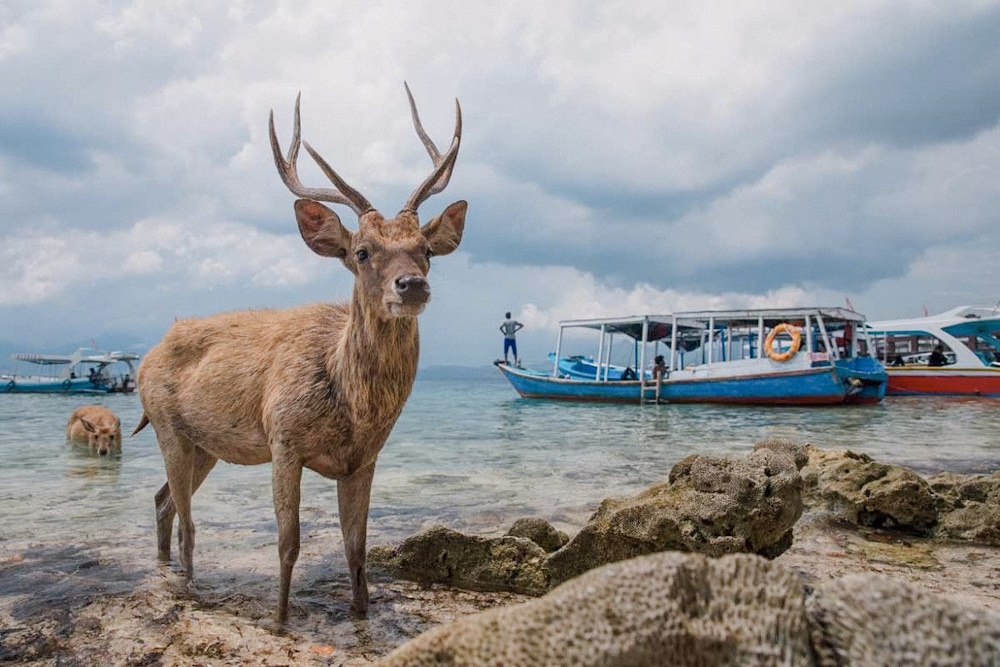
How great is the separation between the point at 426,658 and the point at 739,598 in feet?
2.53

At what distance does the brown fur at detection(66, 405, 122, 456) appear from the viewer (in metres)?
12.0

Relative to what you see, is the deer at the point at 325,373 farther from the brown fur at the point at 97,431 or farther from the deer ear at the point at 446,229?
the brown fur at the point at 97,431

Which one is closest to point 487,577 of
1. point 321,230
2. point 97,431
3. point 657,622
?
point 321,230

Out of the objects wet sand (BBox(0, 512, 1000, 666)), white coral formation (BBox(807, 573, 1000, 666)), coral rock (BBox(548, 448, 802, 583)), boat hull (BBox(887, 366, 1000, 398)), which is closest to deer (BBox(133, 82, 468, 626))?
wet sand (BBox(0, 512, 1000, 666))

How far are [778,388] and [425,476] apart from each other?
57.0 ft

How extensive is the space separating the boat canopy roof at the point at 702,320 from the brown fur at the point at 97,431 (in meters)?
18.3

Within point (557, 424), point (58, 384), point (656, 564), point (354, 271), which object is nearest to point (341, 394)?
point (354, 271)

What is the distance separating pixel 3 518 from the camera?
7.06 meters

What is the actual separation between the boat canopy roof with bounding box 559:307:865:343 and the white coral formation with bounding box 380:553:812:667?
2338 centimetres

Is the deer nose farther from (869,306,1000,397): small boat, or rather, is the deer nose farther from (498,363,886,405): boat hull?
(869,306,1000,397): small boat

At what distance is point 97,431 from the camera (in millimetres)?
12023

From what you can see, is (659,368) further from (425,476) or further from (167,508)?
(167,508)

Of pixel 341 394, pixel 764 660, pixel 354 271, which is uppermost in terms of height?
pixel 354 271

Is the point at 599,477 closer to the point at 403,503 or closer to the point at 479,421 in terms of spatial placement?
the point at 403,503
